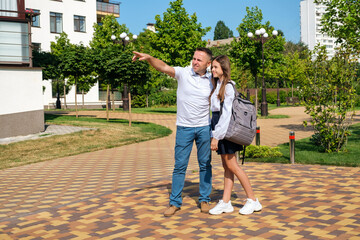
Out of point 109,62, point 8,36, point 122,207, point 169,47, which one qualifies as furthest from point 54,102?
point 122,207

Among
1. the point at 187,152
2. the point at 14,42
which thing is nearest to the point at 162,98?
the point at 14,42

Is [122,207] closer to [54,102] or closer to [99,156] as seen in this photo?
[99,156]

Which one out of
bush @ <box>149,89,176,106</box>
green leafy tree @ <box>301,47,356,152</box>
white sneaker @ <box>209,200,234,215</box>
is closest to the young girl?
white sneaker @ <box>209,200,234,215</box>

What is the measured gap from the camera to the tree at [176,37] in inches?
1137

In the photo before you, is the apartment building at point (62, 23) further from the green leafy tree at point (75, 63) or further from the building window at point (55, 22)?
the green leafy tree at point (75, 63)

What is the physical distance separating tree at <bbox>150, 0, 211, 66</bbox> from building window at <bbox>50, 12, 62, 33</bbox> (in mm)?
15795

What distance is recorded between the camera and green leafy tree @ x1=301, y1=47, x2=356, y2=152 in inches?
389

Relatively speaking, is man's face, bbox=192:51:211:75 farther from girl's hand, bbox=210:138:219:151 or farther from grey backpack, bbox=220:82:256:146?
girl's hand, bbox=210:138:219:151

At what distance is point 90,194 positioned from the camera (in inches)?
A: 252

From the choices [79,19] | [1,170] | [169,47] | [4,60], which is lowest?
[1,170]

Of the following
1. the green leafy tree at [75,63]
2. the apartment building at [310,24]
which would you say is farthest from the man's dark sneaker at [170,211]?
the apartment building at [310,24]

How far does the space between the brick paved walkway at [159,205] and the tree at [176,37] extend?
66.9 feet

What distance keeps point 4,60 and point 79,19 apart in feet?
97.3

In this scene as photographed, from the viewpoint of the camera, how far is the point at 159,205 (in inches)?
218
